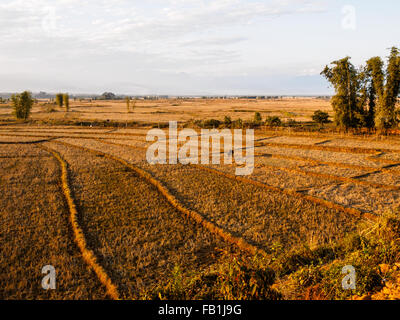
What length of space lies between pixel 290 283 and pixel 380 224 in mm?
3860

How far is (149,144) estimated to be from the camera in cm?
3069

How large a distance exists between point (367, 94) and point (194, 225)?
2775 cm

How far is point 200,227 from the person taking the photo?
10.6 metres

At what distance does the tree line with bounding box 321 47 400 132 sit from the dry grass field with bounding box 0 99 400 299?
7.98 metres

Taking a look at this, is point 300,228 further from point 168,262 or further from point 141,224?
point 141,224

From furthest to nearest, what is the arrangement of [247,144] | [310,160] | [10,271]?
[247,144]
[310,160]
[10,271]

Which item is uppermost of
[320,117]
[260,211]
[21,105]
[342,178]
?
[21,105]

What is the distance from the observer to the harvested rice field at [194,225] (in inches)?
253

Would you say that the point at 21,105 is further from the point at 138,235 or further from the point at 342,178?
the point at 342,178

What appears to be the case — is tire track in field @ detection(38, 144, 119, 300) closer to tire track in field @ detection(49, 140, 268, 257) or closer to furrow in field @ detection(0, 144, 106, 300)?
furrow in field @ detection(0, 144, 106, 300)

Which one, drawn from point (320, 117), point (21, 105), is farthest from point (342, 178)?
point (21, 105)

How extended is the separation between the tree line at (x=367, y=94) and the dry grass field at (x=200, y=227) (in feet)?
26.2
